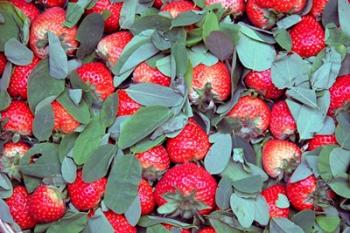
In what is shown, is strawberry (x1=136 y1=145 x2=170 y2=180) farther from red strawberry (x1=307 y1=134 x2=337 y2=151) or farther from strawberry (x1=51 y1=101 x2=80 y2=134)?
red strawberry (x1=307 y1=134 x2=337 y2=151)

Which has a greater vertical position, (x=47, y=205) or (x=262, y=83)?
(x=262, y=83)

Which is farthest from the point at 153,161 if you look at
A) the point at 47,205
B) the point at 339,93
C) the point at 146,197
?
the point at 339,93

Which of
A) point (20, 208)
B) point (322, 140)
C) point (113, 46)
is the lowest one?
point (20, 208)

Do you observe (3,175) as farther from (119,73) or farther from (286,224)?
(286,224)

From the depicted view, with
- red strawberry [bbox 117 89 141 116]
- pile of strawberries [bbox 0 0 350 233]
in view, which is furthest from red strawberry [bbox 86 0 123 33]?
red strawberry [bbox 117 89 141 116]

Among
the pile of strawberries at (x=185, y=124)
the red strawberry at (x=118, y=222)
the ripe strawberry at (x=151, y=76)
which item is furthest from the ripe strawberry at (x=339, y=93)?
the red strawberry at (x=118, y=222)

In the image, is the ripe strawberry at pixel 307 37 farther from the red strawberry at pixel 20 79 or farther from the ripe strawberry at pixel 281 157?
the red strawberry at pixel 20 79

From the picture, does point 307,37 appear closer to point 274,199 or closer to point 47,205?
point 274,199
